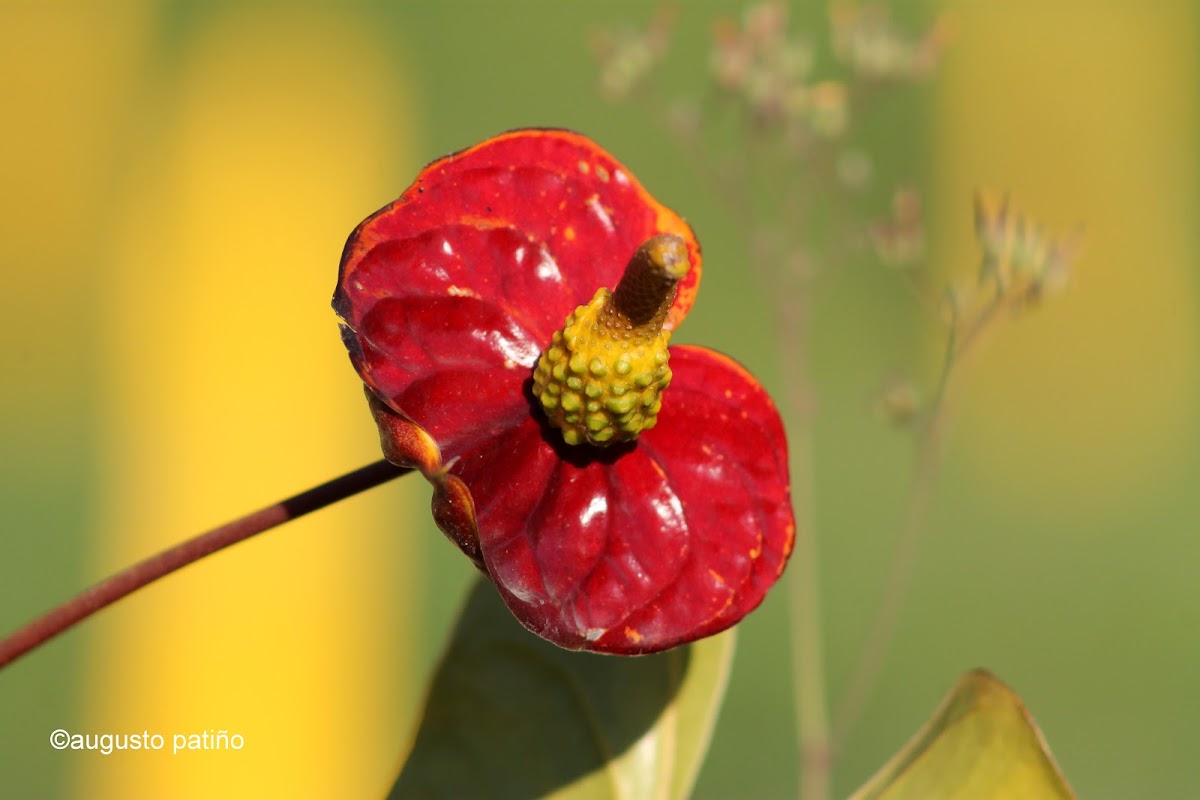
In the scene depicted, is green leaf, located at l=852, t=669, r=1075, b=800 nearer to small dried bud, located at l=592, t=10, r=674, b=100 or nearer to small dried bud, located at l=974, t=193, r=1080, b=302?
small dried bud, located at l=974, t=193, r=1080, b=302

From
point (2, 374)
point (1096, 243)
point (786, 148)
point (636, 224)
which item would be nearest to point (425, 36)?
point (2, 374)

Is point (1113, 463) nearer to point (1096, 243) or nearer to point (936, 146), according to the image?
point (1096, 243)

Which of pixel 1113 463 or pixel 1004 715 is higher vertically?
pixel 1004 715

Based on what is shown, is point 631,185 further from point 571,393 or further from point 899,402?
point 899,402

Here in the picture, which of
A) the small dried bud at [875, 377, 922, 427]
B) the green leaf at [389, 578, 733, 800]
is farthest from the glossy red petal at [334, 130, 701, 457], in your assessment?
the small dried bud at [875, 377, 922, 427]

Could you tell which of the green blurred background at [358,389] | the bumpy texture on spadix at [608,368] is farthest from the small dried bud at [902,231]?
the green blurred background at [358,389]

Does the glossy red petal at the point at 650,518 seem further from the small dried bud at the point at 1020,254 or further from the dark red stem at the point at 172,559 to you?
the small dried bud at the point at 1020,254
